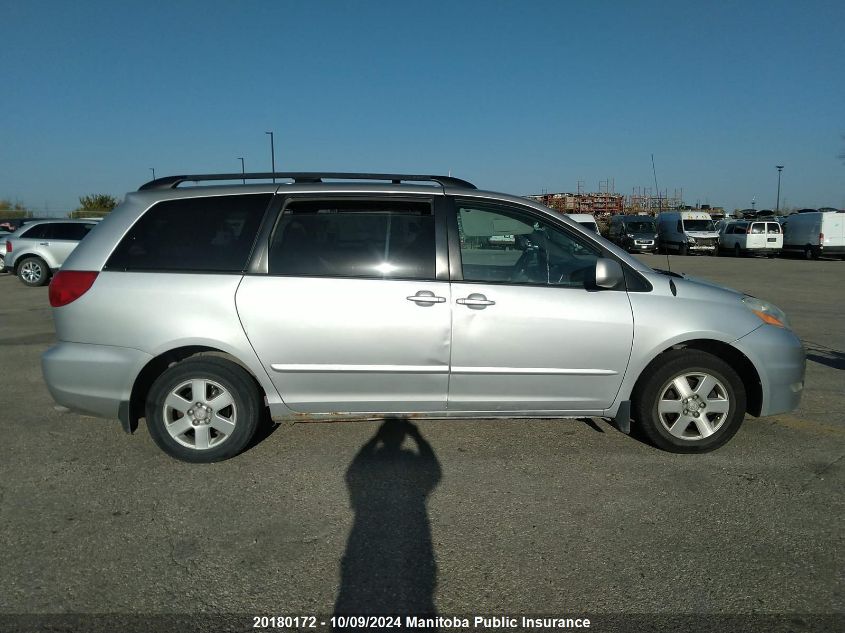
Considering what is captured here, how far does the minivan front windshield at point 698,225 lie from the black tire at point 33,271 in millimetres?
27890

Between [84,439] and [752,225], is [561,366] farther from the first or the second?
[752,225]

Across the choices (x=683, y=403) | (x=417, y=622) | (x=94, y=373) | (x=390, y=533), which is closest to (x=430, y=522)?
(x=390, y=533)

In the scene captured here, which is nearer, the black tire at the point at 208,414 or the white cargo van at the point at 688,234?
the black tire at the point at 208,414

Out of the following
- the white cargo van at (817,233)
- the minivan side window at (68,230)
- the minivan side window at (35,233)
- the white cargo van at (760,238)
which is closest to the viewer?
the minivan side window at (35,233)

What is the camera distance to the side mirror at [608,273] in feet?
12.8

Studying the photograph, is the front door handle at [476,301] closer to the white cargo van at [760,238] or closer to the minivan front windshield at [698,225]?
the white cargo van at [760,238]

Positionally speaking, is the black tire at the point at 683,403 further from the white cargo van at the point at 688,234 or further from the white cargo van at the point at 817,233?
the white cargo van at the point at 688,234

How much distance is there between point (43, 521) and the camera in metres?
3.34

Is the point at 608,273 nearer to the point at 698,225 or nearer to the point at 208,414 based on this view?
the point at 208,414

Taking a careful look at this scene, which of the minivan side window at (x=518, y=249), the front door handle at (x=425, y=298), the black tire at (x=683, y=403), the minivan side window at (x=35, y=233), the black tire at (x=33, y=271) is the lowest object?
the black tire at (x=683, y=403)

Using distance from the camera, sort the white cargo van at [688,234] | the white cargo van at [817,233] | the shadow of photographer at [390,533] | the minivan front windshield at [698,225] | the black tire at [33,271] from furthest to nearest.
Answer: the minivan front windshield at [698,225], the white cargo van at [688,234], the white cargo van at [817,233], the black tire at [33,271], the shadow of photographer at [390,533]

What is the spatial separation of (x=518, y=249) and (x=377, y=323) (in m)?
1.08

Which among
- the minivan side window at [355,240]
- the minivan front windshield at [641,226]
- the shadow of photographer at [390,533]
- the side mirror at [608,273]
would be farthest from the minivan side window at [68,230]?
the minivan front windshield at [641,226]

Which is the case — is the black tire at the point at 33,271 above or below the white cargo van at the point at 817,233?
below
